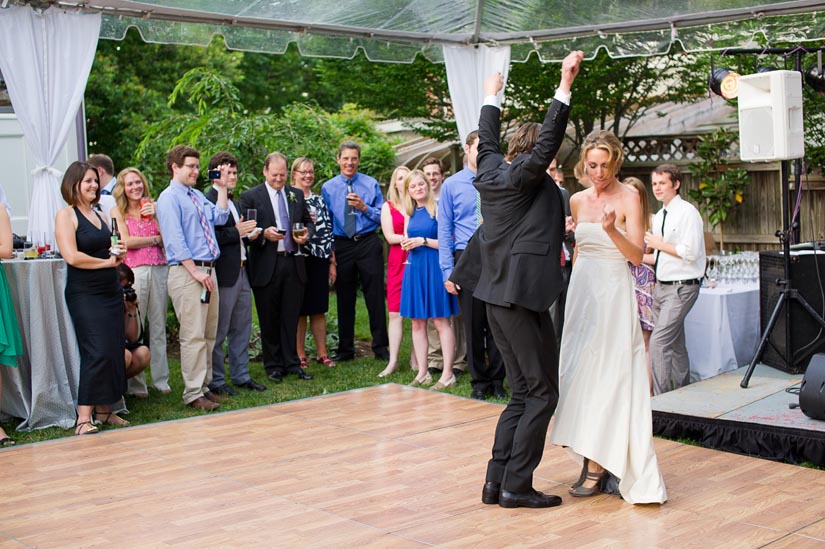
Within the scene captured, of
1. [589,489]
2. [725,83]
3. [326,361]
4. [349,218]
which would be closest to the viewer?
[589,489]

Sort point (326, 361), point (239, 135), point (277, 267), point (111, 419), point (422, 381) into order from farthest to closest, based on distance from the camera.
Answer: point (239, 135) < point (326, 361) < point (277, 267) < point (422, 381) < point (111, 419)

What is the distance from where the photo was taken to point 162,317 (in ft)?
24.1

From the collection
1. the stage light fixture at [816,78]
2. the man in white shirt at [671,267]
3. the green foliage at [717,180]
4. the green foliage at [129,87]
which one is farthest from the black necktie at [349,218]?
the green foliage at [129,87]

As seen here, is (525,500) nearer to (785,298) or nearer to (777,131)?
(785,298)

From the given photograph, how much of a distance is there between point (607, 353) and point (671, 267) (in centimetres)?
238

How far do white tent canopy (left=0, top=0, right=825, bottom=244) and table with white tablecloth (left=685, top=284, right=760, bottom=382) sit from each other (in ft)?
7.68

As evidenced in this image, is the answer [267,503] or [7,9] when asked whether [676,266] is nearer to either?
[267,503]

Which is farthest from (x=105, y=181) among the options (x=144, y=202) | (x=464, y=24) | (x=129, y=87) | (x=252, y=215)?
(x=129, y=87)

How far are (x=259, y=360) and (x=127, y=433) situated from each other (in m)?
2.89

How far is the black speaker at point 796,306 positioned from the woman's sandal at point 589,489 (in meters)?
2.95

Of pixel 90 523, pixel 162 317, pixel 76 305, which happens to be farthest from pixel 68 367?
pixel 90 523

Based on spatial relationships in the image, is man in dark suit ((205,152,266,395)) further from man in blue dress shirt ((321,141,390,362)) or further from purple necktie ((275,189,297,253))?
man in blue dress shirt ((321,141,390,362))

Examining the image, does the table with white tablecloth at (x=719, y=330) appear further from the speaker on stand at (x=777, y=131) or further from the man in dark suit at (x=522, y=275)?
the man in dark suit at (x=522, y=275)

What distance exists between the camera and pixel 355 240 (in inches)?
337
